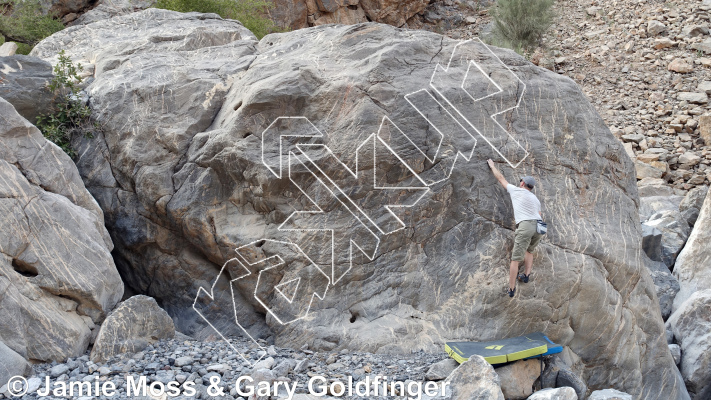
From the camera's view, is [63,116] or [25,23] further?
[25,23]

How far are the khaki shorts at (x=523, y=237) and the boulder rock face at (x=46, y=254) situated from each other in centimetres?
415

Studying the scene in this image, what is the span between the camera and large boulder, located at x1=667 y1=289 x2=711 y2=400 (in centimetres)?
736

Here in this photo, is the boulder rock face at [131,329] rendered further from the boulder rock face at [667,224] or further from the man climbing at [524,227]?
the boulder rock face at [667,224]

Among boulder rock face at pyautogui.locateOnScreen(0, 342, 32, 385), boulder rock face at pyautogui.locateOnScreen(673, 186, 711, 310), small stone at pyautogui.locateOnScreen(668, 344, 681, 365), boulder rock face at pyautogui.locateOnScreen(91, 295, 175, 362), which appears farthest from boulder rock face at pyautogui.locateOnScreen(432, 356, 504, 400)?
boulder rock face at pyautogui.locateOnScreen(673, 186, 711, 310)

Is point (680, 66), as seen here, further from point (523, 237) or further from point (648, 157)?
point (523, 237)

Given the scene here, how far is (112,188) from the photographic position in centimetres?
729

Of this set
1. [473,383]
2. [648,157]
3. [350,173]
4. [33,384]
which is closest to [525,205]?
[350,173]

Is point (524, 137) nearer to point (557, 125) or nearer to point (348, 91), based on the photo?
point (557, 125)

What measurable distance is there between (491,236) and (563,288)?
3.03 feet

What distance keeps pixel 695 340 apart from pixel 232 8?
10.6m

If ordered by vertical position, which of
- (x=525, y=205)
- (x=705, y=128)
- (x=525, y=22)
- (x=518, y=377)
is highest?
(x=525, y=205)

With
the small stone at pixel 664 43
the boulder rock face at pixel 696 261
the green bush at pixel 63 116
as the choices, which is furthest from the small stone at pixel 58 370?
the small stone at pixel 664 43

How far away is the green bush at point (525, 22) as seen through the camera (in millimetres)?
16953

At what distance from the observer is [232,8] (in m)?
12.9
